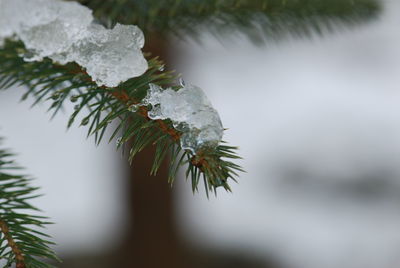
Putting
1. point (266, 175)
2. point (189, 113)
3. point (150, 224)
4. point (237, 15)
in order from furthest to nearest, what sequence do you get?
point (266, 175)
point (150, 224)
point (237, 15)
point (189, 113)

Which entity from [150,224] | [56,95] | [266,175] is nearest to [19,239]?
[56,95]

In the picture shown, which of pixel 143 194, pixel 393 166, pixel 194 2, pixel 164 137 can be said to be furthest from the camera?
pixel 393 166

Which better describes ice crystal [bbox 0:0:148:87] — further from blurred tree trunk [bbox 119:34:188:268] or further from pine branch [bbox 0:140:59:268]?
blurred tree trunk [bbox 119:34:188:268]

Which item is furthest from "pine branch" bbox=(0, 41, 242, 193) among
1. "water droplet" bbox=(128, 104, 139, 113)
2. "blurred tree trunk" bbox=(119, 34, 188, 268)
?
"blurred tree trunk" bbox=(119, 34, 188, 268)

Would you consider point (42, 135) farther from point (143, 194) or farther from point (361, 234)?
point (361, 234)

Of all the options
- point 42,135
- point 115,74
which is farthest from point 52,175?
point 115,74

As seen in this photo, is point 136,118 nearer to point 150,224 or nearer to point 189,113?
point 189,113

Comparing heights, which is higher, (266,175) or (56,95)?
(266,175)
